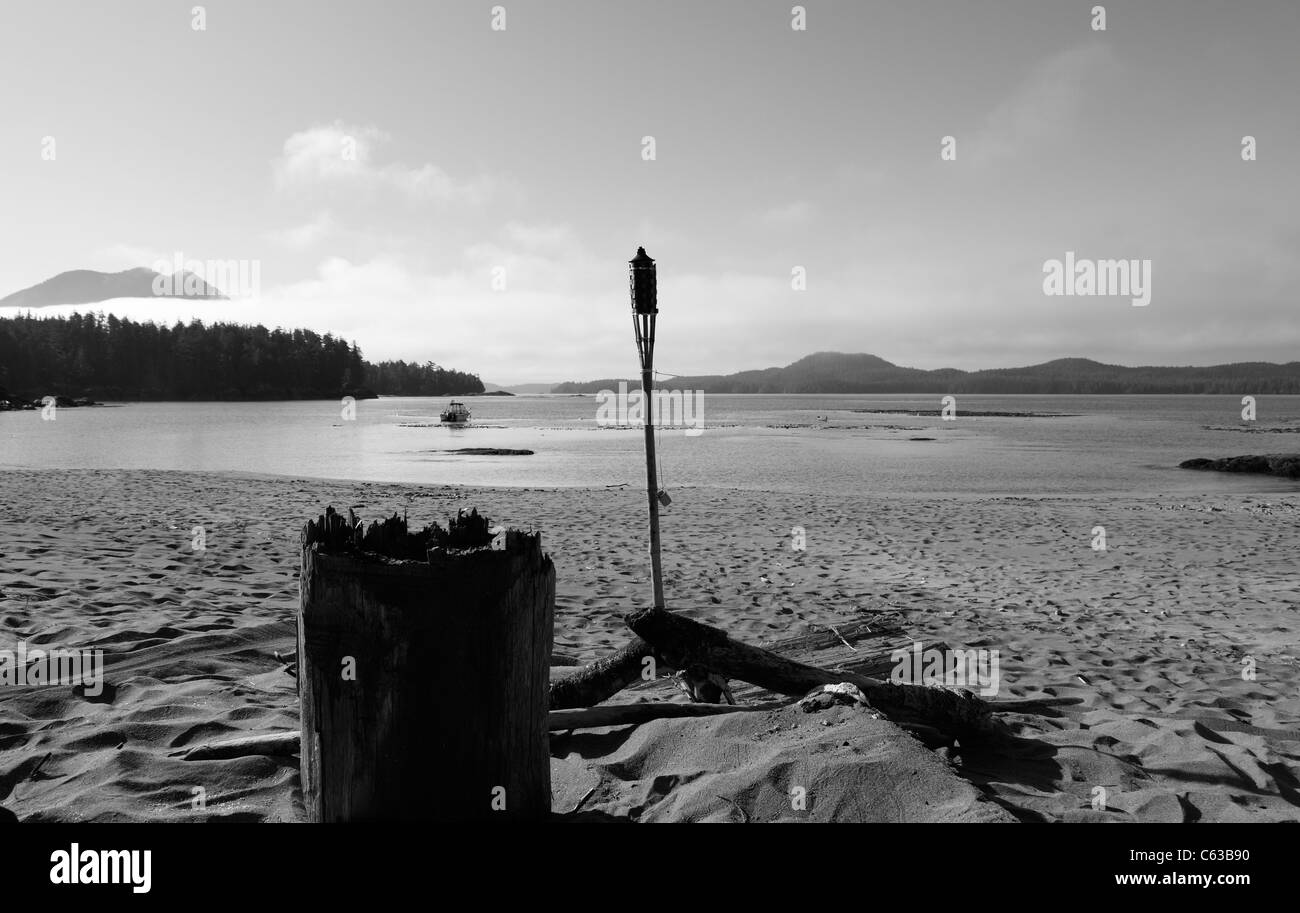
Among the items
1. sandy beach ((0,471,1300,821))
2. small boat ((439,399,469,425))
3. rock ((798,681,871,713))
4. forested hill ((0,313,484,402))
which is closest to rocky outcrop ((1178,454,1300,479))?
sandy beach ((0,471,1300,821))

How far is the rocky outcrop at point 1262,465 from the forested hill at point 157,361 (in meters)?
150

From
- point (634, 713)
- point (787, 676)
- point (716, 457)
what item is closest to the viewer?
point (634, 713)

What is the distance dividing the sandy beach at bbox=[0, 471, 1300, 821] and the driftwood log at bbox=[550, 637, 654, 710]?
1.79 feet

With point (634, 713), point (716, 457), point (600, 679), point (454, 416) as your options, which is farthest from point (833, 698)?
point (454, 416)

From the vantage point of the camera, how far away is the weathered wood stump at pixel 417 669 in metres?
2.61

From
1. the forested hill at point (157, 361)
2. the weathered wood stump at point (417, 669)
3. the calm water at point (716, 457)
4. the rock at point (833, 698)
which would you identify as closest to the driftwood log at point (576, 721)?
the rock at point (833, 698)

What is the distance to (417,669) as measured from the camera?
2617mm

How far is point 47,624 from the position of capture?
19.5 feet

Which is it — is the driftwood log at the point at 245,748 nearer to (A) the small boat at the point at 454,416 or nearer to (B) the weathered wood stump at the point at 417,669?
(B) the weathered wood stump at the point at 417,669

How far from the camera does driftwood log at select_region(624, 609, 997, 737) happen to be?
4.38 meters

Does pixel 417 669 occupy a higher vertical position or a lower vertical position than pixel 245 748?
higher

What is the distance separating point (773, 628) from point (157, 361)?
163 meters

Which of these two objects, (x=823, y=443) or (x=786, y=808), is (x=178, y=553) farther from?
(x=823, y=443)

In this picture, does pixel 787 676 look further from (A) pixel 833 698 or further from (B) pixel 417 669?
(B) pixel 417 669
